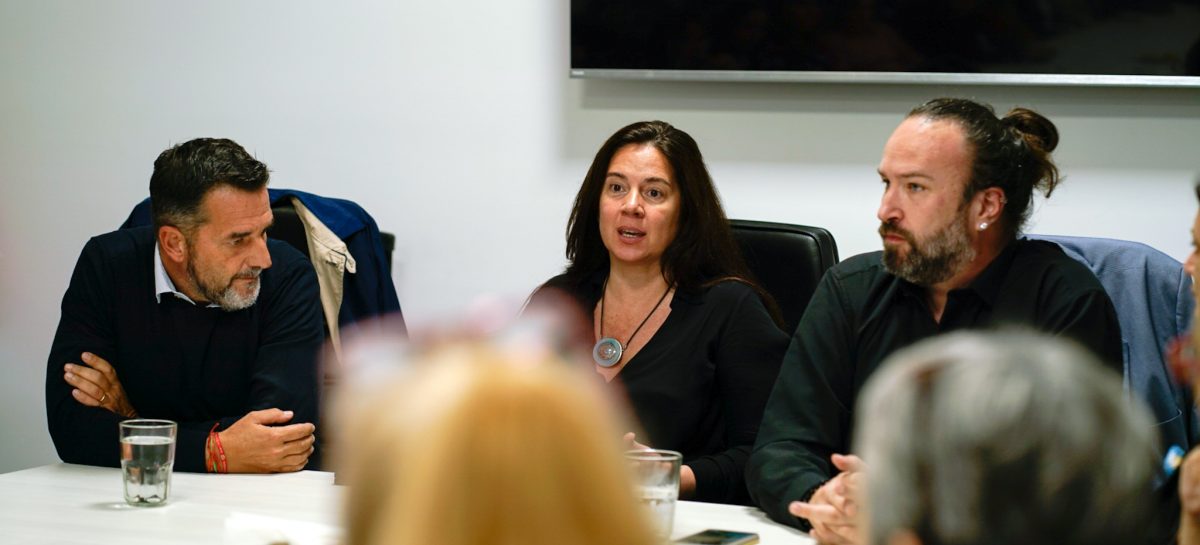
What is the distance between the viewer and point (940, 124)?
92.3 inches

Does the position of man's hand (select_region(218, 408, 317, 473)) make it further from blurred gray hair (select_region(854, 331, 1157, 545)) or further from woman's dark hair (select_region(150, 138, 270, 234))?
blurred gray hair (select_region(854, 331, 1157, 545))

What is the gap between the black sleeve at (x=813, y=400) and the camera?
6.88 ft

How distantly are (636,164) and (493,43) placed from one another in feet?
2.96

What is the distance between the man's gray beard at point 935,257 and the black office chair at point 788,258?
0.43 metres

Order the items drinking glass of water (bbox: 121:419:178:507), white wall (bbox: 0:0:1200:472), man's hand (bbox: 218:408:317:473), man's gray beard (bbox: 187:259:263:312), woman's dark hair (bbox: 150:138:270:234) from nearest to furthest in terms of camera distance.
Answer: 1. drinking glass of water (bbox: 121:419:178:507)
2. man's hand (bbox: 218:408:317:473)
3. man's gray beard (bbox: 187:259:263:312)
4. woman's dark hair (bbox: 150:138:270:234)
5. white wall (bbox: 0:0:1200:472)

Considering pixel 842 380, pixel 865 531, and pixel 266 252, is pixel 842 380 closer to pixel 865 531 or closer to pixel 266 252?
pixel 266 252

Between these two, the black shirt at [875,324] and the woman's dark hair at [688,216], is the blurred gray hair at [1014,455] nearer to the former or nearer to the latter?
the black shirt at [875,324]

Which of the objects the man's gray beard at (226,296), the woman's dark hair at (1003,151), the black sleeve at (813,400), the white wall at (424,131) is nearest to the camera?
the black sleeve at (813,400)

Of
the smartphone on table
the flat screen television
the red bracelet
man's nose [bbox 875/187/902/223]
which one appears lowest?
the red bracelet

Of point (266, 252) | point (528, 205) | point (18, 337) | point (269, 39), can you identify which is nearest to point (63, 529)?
point (266, 252)

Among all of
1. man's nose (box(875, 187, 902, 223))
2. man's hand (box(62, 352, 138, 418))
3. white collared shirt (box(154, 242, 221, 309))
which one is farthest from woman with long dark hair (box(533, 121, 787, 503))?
man's hand (box(62, 352, 138, 418))

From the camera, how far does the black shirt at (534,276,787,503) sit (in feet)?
8.24

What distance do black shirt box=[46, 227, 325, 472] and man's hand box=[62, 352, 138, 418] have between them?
0.13 ft

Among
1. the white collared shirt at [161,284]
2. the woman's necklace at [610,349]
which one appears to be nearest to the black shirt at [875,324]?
the woman's necklace at [610,349]
